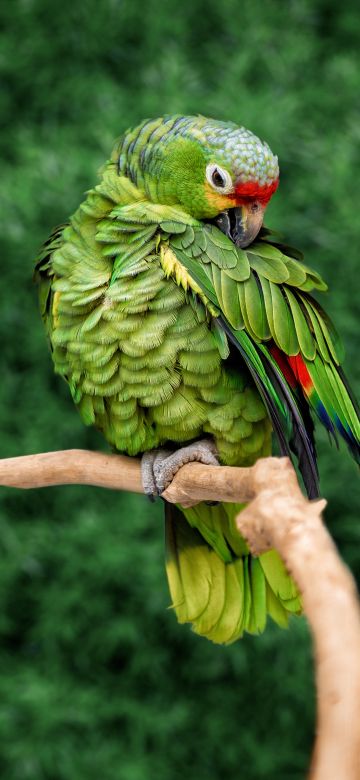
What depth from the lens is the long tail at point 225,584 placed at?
95 centimetres

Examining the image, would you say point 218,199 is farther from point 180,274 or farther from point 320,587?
point 320,587

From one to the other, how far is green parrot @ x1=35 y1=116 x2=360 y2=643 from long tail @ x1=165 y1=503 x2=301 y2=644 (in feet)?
0.32

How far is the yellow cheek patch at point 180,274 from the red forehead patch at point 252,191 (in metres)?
0.09

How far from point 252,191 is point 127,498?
965 mm

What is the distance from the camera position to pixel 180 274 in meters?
0.82

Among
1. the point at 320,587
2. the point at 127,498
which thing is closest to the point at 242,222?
the point at 320,587

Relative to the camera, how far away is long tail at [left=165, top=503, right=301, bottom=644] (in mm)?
946

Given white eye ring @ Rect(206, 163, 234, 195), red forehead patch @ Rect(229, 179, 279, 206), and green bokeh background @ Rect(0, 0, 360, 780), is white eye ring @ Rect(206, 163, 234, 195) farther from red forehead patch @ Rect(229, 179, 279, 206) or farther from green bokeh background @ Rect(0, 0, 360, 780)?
green bokeh background @ Rect(0, 0, 360, 780)

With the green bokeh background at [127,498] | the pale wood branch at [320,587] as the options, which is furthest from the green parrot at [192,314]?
the green bokeh background at [127,498]

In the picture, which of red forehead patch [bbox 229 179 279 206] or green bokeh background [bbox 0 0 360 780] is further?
green bokeh background [bbox 0 0 360 780]

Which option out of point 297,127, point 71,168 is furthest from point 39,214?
point 297,127

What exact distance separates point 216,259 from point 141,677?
113cm

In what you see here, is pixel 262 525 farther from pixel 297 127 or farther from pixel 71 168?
pixel 297 127

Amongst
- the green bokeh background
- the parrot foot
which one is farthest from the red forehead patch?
the green bokeh background
